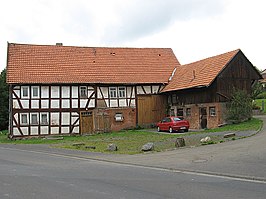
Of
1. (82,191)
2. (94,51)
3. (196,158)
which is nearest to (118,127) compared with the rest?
(94,51)

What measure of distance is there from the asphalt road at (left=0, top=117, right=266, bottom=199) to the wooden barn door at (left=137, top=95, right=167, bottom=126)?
839 inches

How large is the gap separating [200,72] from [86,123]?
41.2 feet

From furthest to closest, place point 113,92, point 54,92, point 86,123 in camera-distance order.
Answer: point 113,92 < point 86,123 < point 54,92

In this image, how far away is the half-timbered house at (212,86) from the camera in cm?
3234

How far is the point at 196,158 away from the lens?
639 inches

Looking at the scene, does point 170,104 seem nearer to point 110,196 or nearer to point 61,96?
point 61,96

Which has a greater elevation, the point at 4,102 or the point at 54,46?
the point at 54,46

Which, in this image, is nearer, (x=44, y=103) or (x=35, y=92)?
(x=35, y=92)

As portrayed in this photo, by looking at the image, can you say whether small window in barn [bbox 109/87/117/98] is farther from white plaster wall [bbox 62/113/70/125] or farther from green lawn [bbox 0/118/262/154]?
white plaster wall [bbox 62/113/70/125]

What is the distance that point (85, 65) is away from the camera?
1594 inches

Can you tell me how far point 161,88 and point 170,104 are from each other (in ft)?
7.16

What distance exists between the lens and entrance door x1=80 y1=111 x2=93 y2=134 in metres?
37.8

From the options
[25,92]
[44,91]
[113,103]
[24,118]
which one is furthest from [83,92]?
[24,118]

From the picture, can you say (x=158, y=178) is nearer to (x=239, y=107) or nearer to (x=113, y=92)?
(x=239, y=107)
